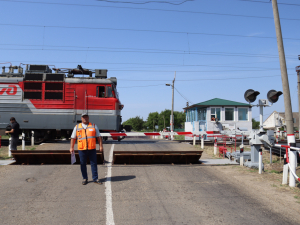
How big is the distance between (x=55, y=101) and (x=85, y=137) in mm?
12038

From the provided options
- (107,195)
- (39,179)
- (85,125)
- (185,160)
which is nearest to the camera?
(107,195)

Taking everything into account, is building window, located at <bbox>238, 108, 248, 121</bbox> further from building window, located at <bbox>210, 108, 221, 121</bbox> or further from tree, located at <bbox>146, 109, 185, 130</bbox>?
tree, located at <bbox>146, 109, 185, 130</bbox>

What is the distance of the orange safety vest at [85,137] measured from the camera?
725 cm

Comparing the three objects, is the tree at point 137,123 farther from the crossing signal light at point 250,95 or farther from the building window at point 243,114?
the crossing signal light at point 250,95

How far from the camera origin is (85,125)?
7.38 metres

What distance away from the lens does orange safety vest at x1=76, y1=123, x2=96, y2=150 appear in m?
7.25

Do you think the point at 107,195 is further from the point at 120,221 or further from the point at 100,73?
the point at 100,73

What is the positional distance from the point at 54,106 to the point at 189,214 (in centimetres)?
1519

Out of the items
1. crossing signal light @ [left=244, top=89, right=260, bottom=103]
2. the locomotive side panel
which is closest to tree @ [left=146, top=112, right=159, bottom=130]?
the locomotive side panel

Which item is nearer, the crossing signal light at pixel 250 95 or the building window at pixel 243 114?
Answer: the crossing signal light at pixel 250 95

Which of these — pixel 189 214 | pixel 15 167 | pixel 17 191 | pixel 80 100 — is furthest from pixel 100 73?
pixel 189 214

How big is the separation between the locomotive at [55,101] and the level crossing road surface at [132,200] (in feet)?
30.4

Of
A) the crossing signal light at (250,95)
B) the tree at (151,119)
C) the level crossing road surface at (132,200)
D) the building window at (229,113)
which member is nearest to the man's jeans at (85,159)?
the level crossing road surface at (132,200)

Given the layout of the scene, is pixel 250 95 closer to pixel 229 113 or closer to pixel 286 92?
pixel 286 92
